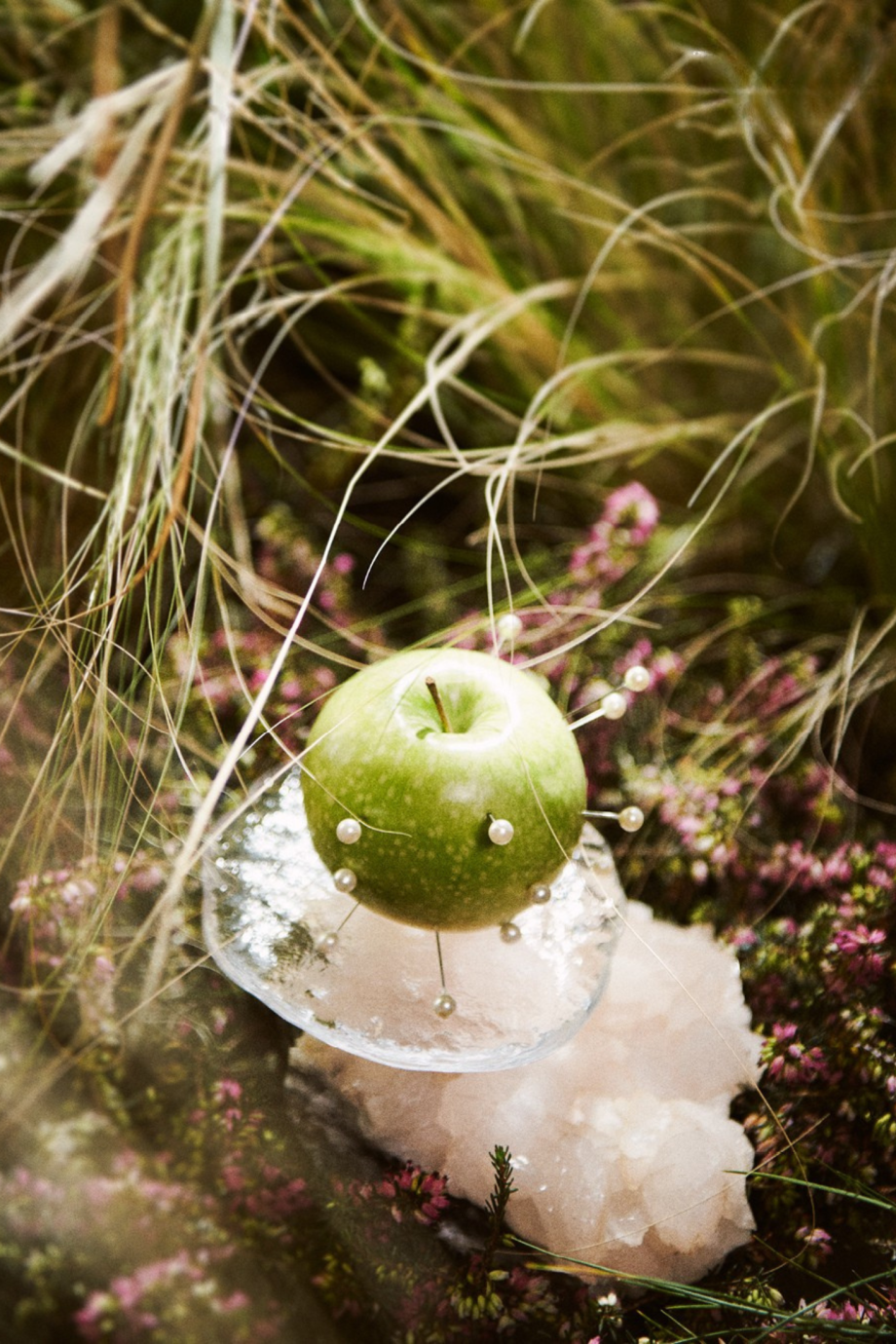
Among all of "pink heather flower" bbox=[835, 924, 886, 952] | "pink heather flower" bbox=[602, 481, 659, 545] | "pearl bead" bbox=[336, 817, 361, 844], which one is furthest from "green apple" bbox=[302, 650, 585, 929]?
"pink heather flower" bbox=[602, 481, 659, 545]

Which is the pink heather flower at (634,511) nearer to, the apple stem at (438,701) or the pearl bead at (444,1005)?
the apple stem at (438,701)

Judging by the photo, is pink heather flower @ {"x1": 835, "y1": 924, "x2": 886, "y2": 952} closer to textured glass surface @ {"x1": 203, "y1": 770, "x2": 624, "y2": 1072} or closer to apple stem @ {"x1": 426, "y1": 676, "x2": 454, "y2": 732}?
textured glass surface @ {"x1": 203, "y1": 770, "x2": 624, "y2": 1072}

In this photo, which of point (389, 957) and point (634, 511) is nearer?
point (389, 957)

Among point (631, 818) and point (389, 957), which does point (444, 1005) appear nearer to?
point (389, 957)

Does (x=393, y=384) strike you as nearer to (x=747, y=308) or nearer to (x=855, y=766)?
(x=747, y=308)

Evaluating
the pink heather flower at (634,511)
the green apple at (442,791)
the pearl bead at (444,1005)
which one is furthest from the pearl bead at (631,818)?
the pink heather flower at (634,511)

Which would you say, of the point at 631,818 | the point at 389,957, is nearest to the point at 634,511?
the point at 631,818
